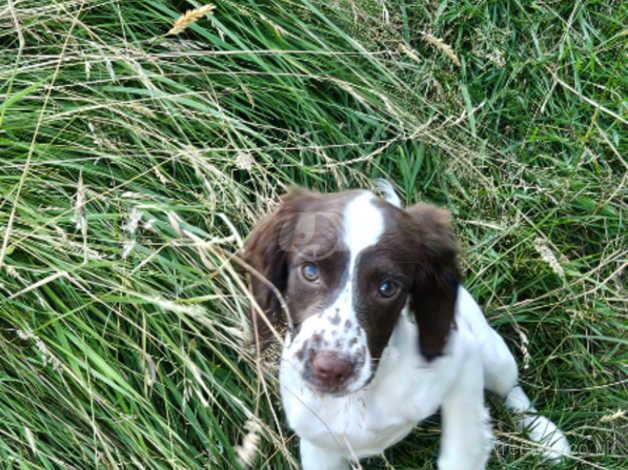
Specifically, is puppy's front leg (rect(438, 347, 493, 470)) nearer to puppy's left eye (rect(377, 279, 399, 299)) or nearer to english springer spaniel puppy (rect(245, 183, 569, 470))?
english springer spaniel puppy (rect(245, 183, 569, 470))

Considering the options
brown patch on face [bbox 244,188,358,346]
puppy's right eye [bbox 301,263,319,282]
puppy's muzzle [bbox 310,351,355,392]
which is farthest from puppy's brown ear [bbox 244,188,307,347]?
puppy's muzzle [bbox 310,351,355,392]

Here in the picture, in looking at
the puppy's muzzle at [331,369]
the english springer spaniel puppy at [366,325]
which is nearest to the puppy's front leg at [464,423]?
the english springer spaniel puppy at [366,325]

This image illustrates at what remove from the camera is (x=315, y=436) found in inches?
104

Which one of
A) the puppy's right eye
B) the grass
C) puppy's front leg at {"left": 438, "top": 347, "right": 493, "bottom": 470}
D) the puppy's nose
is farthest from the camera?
the grass

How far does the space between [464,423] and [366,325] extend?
0.49m

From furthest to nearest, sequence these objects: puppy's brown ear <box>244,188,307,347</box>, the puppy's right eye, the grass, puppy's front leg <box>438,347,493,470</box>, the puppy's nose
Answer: the grass → puppy's front leg <box>438,347,493,470</box> → puppy's brown ear <box>244,188,307,347</box> → the puppy's right eye → the puppy's nose

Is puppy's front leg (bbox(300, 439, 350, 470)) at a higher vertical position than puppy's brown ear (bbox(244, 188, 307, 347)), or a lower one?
lower

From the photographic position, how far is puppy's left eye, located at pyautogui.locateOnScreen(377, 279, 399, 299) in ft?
7.71

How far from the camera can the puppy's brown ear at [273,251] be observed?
8.18ft

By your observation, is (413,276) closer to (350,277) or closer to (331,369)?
(350,277)

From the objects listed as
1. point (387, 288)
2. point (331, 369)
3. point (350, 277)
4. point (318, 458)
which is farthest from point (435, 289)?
point (318, 458)

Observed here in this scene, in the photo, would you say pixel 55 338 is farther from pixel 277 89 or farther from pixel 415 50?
pixel 415 50

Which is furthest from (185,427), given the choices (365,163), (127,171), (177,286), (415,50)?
(415,50)

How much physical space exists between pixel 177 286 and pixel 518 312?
1.11 m
